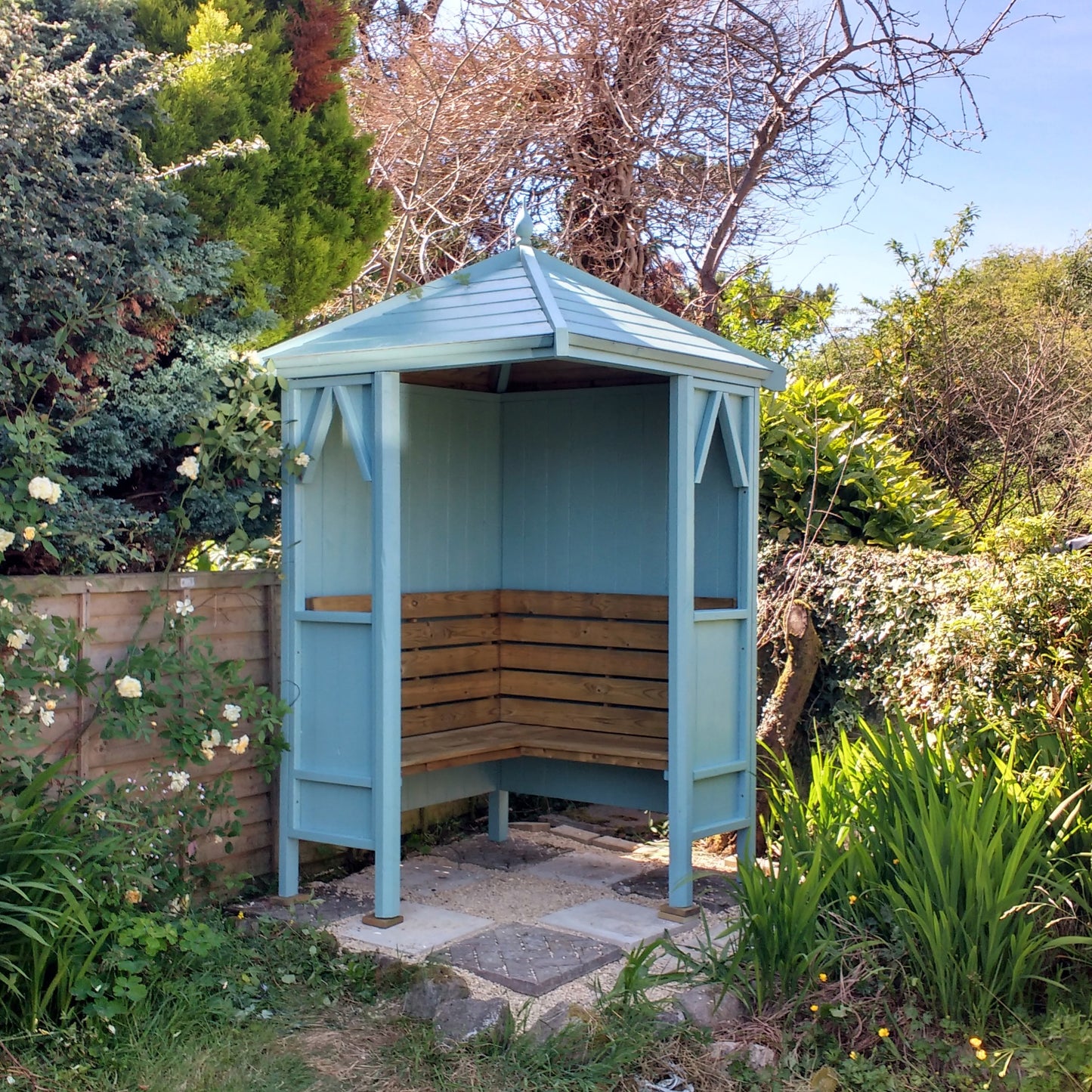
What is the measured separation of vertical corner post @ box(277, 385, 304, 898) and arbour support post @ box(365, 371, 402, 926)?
440mm

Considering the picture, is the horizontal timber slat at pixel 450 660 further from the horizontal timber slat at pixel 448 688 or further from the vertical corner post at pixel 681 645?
the vertical corner post at pixel 681 645

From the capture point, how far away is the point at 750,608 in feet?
16.7

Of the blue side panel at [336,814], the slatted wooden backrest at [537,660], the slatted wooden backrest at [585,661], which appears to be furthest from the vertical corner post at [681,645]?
the blue side panel at [336,814]

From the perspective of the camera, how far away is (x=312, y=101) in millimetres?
5441

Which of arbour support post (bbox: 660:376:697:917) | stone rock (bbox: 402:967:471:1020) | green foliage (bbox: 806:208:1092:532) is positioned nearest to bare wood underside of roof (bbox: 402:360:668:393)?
arbour support post (bbox: 660:376:697:917)

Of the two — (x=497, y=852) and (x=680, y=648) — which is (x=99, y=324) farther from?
(x=497, y=852)

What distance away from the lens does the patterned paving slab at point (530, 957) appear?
3.92m

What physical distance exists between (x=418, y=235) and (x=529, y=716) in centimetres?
400

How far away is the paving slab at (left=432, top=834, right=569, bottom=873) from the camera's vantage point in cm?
554

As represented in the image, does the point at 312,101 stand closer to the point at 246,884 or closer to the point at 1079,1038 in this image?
the point at 246,884

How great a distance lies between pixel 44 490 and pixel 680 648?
2414 millimetres

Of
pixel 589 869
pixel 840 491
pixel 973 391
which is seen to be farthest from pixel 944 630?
pixel 973 391

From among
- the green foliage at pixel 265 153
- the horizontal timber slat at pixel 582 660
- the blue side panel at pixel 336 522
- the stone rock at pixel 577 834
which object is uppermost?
the green foliage at pixel 265 153

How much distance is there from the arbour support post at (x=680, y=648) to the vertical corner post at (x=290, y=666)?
4.95 ft
